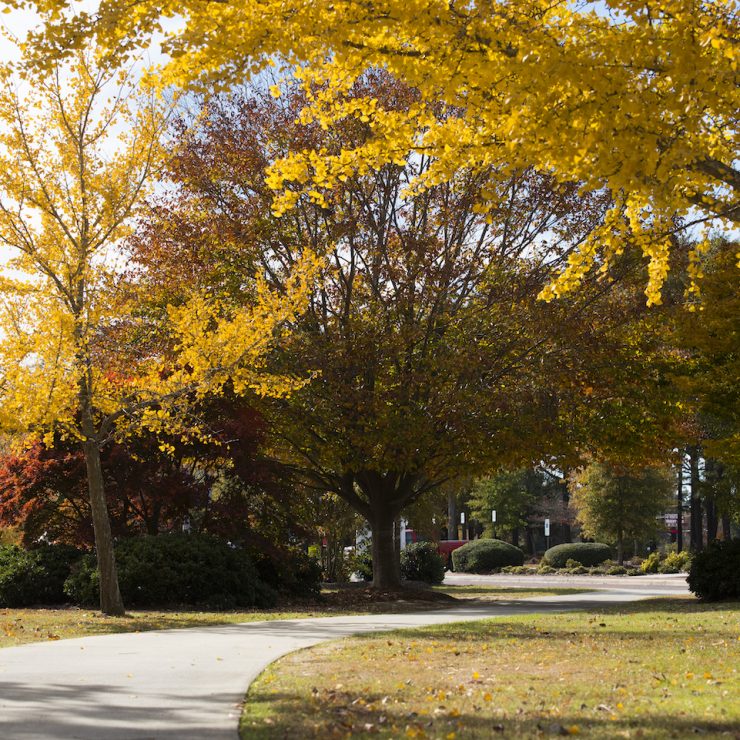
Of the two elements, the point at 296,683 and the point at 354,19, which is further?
the point at 296,683

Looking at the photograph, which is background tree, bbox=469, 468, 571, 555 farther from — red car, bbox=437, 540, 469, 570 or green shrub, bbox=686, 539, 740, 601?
green shrub, bbox=686, 539, 740, 601

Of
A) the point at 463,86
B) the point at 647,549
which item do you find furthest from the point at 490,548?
the point at 463,86

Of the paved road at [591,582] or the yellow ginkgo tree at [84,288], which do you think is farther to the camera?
the paved road at [591,582]

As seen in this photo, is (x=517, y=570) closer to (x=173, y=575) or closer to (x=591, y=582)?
(x=591, y=582)

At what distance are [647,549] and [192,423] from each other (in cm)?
4829

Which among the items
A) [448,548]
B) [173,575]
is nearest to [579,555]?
[448,548]

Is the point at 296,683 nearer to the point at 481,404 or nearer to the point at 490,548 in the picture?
the point at 481,404

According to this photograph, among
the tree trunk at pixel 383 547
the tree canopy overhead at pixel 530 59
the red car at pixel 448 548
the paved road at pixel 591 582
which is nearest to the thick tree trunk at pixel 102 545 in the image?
the tree trunk at pixel 383 547

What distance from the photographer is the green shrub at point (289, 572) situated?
18.2m

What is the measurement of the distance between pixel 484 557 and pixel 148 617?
2834 centimetres

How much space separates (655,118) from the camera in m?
6.52

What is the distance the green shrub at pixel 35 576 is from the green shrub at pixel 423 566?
13633 millimetres

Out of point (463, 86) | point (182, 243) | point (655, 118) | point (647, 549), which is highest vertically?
point (182, 243)

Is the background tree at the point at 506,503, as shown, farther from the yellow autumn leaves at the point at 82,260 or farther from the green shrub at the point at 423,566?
the yellow autumn leaves at the point at 82,260
